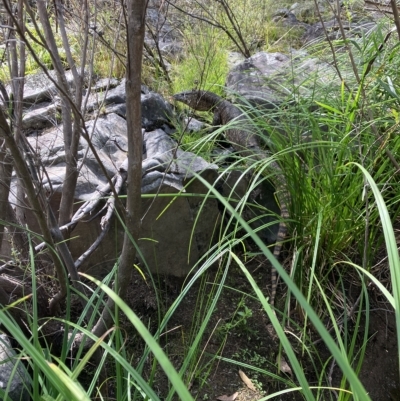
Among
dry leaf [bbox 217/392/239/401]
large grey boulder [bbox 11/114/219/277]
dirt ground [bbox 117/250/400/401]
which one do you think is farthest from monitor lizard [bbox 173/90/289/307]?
dry leaf [bbox 217/392/239/401]

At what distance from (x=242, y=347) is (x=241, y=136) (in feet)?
6.50

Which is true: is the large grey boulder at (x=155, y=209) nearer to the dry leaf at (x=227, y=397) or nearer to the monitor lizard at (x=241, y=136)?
the monitor lizard at (x=241, y=136)

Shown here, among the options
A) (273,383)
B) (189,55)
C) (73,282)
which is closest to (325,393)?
(273,383)

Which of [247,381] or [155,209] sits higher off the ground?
[155,209]

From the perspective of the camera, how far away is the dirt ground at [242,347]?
224 cm

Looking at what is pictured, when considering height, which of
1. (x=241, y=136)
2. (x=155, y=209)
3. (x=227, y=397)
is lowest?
(x=227, y=397)

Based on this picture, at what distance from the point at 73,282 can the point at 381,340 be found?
5.30 feet

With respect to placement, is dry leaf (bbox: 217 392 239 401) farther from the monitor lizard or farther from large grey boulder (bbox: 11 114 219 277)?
large grey boulder (bbox: 11 114 219 277)

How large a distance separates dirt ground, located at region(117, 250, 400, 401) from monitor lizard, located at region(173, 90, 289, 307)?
0.69 feet

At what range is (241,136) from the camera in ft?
12.9

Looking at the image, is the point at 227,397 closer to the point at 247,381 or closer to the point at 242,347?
the point at 247,381

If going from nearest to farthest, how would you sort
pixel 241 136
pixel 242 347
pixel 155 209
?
pixel 242 347 < pixel 155 209 < pixel 241 136

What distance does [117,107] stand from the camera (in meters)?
3.53

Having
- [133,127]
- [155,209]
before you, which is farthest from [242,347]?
[133,127]
